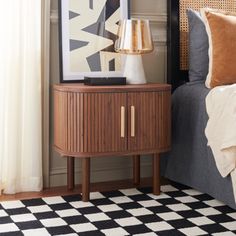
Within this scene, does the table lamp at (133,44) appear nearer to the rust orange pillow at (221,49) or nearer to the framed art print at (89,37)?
the framed art print at (89,37)

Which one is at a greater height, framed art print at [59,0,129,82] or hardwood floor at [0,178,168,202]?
framed art print at [59,0,129,82]

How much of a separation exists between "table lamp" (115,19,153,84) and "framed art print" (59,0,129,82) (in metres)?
0.20

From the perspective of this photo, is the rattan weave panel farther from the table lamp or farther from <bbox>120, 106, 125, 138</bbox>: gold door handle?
<bbox>120, 106, 125, 138</bbox>: gold door handle

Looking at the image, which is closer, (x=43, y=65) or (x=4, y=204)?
(x=4, y=204)

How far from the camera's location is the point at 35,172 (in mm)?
3254

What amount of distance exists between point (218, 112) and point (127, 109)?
513 millimetres

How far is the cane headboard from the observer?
3.55 meters

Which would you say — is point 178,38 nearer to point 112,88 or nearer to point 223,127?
point 112,88

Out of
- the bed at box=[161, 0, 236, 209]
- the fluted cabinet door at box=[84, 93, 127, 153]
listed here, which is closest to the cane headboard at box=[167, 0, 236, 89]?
the bed at box=[161, 0, 236, 209]

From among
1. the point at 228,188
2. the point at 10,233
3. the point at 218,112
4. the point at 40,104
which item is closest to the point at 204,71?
the point at 218,112

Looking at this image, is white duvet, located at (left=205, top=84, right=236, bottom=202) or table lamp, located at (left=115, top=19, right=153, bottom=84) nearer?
white duvet, located at (left=205, top=84, right=236, bottom=202)

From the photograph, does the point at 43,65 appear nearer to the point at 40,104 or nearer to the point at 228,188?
the point at 40,104

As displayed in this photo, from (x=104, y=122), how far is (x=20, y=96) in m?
0.56

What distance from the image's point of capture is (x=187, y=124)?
331cm
